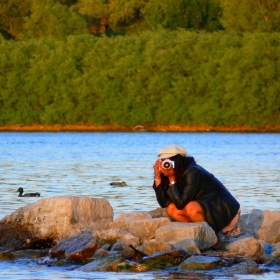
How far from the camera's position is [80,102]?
73688 mm

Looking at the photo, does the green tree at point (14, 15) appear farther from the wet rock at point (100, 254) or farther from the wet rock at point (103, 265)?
the wet rock at point (103, 265)

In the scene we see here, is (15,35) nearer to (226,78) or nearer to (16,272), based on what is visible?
(226,78)

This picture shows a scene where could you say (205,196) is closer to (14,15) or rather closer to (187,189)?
(187,189)

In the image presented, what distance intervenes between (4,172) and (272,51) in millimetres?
42663

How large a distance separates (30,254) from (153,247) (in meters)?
1.74

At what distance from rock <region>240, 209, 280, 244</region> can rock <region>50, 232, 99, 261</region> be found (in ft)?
8.38

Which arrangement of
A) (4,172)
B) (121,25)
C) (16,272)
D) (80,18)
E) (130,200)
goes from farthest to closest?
(121,25) → (80,18) → (4,172) → (130,200) → (16,272)

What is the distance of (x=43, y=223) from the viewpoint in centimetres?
1345

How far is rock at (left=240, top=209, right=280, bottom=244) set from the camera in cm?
1353

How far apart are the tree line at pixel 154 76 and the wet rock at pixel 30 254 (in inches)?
2224

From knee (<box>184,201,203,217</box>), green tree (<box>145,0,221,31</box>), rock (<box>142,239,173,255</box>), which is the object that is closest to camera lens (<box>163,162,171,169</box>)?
knee (<box>184,201,203,217</box>)

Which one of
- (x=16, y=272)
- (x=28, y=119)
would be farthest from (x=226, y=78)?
(x=16, y=272)

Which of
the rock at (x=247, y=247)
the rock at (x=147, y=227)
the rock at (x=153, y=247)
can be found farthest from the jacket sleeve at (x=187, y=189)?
the rock at (x=247, y=247)

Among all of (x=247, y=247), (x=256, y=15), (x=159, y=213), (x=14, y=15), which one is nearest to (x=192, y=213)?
(x=247, y=247)
